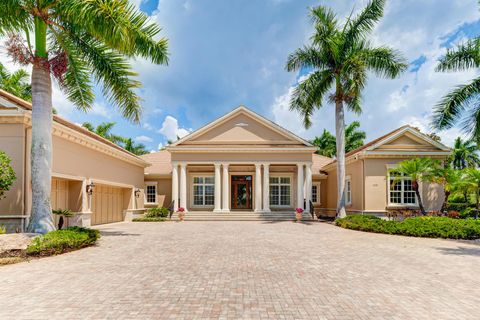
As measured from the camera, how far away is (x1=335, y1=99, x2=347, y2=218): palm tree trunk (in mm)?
→ 18188

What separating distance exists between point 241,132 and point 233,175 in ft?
12.0

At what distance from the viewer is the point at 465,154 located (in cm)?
3097

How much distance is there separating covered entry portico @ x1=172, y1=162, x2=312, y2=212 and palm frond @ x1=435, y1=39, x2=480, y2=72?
1024 cm

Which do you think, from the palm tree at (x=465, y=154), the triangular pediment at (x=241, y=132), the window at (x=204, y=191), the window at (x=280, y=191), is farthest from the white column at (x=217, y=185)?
the palm tree at (x=465, y=154)

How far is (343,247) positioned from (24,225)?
11.4 meters

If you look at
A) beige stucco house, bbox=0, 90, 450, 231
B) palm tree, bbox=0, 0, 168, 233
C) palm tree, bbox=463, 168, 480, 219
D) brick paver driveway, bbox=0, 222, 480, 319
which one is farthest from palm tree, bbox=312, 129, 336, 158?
palm tree, bbox=0, 0, 168, 233

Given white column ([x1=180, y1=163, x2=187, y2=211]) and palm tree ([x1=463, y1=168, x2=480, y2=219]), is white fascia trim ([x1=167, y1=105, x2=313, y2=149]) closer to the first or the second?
white column ([x1=180, y1=163, x2=187, y2=211])

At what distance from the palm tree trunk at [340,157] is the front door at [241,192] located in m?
7.68

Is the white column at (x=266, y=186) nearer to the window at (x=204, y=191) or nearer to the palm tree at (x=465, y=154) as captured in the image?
the window at (x=204, y=191)

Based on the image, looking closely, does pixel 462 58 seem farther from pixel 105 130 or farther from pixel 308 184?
pixel 105 130

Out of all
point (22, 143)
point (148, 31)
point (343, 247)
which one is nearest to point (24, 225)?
point (22, 143)

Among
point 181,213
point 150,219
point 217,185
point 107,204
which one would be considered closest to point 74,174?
point 107,204

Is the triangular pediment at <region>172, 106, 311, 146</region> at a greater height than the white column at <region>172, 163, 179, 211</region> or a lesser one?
greater

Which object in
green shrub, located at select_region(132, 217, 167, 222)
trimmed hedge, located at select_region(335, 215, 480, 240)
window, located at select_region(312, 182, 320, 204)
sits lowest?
green shrub, located at select_region(132, 217, 167, 222)
